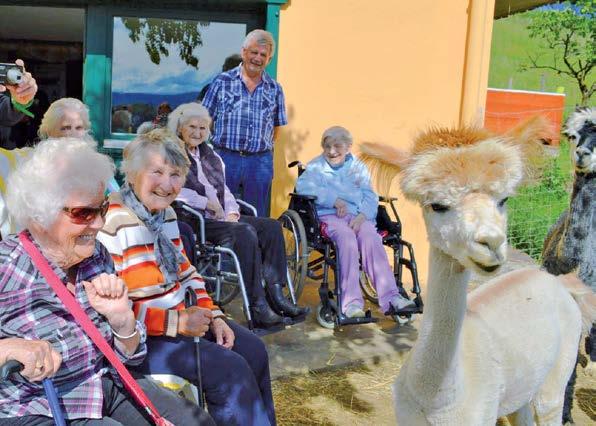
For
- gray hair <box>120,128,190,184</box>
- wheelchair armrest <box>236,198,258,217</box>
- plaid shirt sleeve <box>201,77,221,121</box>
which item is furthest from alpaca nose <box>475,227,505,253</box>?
plaid shirt sleeve <box>201,77,221,121</box>

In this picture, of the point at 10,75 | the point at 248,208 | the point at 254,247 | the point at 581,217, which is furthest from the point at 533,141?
the point at 248,208

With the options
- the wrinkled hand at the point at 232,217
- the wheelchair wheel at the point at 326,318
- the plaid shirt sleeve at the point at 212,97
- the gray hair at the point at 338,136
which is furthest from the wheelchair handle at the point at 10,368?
the plaid shirt sleeve at the point at 212,97

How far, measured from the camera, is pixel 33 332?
1980 millimetres

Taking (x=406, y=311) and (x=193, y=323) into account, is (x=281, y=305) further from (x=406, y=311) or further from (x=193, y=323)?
(x=193, y=323)

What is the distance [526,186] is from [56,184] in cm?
163

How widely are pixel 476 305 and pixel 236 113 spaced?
333 cm

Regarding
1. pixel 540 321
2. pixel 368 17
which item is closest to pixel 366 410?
pixel 540 321

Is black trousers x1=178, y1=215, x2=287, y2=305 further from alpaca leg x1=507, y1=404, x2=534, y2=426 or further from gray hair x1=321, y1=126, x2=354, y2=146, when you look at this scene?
alpaca leg x1=507, y1=404, x2=534, y2=426

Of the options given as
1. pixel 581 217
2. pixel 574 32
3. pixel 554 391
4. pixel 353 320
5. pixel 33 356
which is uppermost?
pixel 574 32

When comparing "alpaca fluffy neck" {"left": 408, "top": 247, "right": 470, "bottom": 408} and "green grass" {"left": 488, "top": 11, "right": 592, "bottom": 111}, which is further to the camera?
"green grass" {"left": 488, "top": 11, "right": 592, "bottom": 111}

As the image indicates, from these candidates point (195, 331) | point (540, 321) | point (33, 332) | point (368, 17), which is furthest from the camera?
point (368, 17)

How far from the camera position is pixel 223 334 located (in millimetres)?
2846

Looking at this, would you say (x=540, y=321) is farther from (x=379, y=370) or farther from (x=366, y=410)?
(x=379, y=370)

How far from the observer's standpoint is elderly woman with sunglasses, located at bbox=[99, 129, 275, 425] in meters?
2.57
